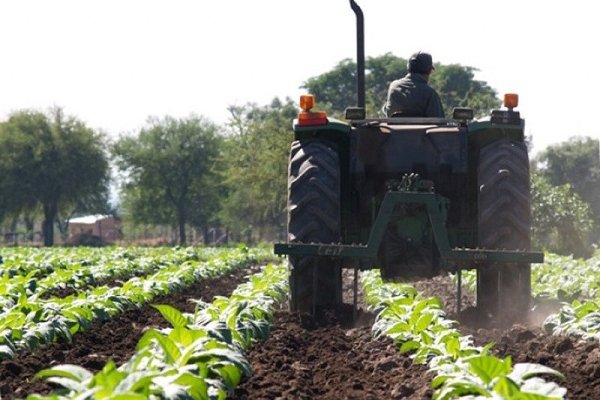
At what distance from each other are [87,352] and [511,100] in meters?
4.18

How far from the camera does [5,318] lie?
28.2ft

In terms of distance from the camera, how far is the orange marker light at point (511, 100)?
10.1 m

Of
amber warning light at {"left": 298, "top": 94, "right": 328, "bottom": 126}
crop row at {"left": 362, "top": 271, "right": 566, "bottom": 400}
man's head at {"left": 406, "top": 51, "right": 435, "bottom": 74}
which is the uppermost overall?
man's head at {"left": 406, "top": 51, "right": 435, "bottom": 74}

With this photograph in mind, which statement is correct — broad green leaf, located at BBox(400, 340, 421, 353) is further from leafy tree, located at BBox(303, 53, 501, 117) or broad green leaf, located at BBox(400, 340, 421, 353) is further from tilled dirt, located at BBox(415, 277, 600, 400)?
leafy tree, located at BBox(303, 53, 501, 117)

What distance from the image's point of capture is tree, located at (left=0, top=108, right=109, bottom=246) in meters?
71.2

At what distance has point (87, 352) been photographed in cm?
832

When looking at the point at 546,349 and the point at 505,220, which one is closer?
the point at 546,349

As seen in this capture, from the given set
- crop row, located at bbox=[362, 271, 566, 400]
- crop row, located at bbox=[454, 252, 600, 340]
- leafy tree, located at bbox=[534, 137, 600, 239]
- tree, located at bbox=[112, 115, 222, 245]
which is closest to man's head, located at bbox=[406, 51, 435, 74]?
crop row, located at bbox=[362, 271, 566, 400]

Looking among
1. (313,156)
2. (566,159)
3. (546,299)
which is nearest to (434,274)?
(313,156)

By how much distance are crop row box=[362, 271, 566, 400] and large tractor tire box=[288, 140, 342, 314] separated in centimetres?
52

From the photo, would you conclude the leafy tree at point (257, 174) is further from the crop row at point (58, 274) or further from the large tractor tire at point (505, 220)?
the large tractor tire at point (505, 220)

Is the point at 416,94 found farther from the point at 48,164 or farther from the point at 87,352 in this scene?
the point at 48,164

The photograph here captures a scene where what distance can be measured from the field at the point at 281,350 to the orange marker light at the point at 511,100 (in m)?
1.75

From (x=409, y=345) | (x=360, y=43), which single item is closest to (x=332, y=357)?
(x=409, y=345)
